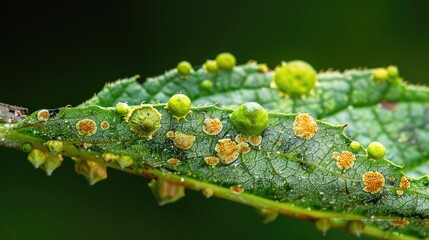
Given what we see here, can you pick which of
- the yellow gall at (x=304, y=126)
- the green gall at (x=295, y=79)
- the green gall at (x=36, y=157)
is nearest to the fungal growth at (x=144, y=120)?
the green gall at (x=36, y=157)

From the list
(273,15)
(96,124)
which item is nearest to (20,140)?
(96,124)

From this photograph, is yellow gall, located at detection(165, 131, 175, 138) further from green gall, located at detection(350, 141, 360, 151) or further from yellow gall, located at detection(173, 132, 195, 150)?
green gall, located at detection(350, 141, 360, 151)

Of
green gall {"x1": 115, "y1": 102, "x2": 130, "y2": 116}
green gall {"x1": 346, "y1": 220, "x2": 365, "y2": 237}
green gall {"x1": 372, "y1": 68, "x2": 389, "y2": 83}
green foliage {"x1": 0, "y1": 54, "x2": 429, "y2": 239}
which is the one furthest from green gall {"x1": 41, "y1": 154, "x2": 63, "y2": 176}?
green gall {"x1": 372, "y1": 68, "x2": 389, "y2": 83}

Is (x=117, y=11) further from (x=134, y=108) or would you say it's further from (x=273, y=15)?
(x=134, y=108)

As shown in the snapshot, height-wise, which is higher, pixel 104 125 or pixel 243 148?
pixel 243 148

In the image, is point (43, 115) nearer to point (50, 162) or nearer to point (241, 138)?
point (50, 162)

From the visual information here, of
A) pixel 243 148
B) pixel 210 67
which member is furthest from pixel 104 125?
pixel 210 67
